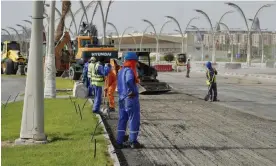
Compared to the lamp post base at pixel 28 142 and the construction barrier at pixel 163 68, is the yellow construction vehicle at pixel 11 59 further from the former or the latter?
the lamp post base at pixel 28 142

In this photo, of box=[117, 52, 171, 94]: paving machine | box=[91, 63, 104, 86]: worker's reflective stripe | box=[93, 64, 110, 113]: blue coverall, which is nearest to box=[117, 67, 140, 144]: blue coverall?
box=[93, 64, 110, 113]: blue coverall

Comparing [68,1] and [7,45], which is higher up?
[68,1]

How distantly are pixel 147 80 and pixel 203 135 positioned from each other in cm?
1360

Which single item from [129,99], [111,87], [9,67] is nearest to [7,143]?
[129,99]

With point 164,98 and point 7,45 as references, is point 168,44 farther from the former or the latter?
point 164,98

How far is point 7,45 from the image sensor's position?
4703 cm

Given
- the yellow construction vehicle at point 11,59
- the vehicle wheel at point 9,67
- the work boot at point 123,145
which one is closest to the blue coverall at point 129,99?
the work boot at point 123,145

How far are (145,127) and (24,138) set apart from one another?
12.4 feet

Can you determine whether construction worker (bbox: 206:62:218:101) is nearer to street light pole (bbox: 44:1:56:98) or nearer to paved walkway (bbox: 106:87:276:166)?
paved walkway (bbox: 106:87:276:166)

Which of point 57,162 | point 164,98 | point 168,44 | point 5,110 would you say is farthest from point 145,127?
point 168,44

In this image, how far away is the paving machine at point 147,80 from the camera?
24.2 m

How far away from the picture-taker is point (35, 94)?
10070mm

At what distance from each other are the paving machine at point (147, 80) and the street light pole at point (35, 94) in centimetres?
1410

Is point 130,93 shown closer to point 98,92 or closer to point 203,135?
Result: point 203,135
